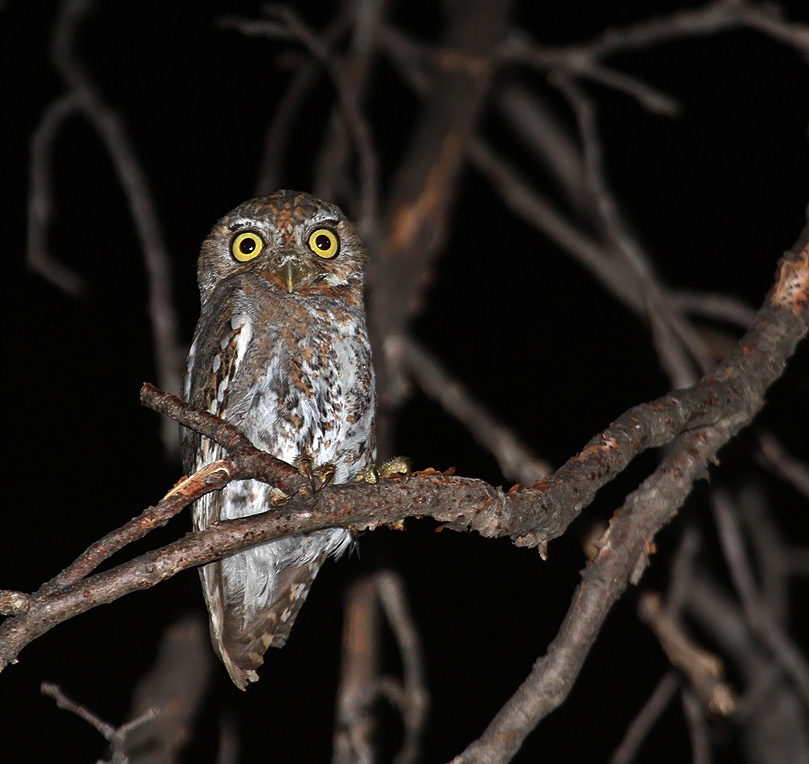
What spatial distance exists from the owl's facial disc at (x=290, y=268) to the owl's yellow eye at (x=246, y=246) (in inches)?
3.0

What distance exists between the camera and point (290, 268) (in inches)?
96.4

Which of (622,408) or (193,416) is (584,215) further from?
(193,416)

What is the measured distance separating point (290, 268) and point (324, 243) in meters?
0.24

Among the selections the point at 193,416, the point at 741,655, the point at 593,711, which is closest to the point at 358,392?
the point at 193,416

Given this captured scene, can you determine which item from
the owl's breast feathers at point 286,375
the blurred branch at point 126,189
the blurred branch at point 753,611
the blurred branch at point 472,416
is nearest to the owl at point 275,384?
the owl's breast feathers at point 286,375

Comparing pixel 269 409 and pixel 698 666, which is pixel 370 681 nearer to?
pixel 269 409

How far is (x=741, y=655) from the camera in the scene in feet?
9.62

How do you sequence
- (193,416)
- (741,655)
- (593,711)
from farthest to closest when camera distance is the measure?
(593,711) → (741,655) → (193,416)

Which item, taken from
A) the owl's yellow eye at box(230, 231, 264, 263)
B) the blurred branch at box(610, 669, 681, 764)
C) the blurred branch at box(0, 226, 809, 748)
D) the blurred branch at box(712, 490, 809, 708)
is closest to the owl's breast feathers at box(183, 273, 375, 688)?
the owl's yellow eye at box(230, 231, 264, 263)

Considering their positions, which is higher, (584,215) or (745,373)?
(584,215)

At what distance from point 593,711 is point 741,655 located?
8.61 feet

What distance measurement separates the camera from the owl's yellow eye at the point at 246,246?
2.58 meters

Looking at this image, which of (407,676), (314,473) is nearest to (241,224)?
(314,473)

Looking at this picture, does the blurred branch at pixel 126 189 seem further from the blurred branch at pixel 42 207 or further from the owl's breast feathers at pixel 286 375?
the owl's breast feathers at pixel 286 375
